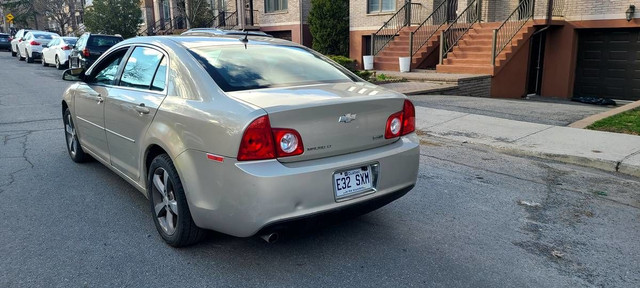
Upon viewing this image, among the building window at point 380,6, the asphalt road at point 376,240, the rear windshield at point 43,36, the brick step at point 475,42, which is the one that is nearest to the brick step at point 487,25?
the brick step at point 475,42

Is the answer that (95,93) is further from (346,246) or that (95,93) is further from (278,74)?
(346,246)

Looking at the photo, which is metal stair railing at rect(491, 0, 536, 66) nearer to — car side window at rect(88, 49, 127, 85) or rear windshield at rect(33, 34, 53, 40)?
car side window at rect(88, 49, 127, 85)

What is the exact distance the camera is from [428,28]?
18.4 meters

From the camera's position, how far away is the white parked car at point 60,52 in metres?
20.4

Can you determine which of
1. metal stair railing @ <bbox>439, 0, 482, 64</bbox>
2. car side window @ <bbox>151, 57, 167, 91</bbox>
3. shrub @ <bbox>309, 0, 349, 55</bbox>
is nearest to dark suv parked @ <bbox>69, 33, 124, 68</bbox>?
shrub @ <bbox>309, 0, 349, 55</bbox>

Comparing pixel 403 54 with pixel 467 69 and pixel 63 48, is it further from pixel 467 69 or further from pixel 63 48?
pixel 63 48

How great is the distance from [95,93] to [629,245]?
4.96m

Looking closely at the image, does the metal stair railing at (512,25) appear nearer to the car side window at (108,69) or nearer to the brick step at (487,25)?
the brick step at (487,25)

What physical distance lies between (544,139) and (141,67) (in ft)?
18.8

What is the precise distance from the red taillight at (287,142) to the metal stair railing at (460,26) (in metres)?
14.0

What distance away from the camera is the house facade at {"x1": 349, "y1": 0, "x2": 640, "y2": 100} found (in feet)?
49.2

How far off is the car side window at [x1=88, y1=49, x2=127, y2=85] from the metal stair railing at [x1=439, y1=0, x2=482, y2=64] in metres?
12.9

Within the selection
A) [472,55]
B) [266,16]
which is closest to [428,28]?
[472,55]

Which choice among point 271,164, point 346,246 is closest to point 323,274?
Result: point 346,246
